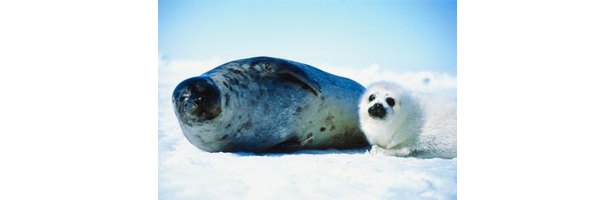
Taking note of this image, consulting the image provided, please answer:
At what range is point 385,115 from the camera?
3400mm

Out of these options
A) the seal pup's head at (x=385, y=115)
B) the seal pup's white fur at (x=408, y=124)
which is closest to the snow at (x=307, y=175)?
the seal pup's white fur at (x=408, y=124)

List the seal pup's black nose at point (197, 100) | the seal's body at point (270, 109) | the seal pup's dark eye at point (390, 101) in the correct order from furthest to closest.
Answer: the seal's body at point (270, 109), the seal pup's dark eye at point (390, 101), the seal pup's black nose at point (197, 100)

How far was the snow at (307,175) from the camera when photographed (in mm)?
2473

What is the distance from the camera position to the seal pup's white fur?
10.5ft

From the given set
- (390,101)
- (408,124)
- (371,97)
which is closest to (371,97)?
(371,97)

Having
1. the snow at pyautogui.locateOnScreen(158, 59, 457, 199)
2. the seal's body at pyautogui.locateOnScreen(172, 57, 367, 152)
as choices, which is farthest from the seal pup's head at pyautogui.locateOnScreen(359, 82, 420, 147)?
the snow at pyautogui.locateOnScreen(158, 59, 457, 199)

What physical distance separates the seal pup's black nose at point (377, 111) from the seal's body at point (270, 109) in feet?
0.63

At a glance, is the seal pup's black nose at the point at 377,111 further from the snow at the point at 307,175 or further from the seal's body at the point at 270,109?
the snow at the point at 307,175

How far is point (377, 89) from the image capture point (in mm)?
3055

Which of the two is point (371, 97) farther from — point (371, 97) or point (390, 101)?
point (390, 101)

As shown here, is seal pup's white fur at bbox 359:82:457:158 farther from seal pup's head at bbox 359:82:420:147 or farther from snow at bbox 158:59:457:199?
snow at bbox 158:59:457:199

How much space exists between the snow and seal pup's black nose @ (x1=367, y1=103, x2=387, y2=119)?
0.40 meters

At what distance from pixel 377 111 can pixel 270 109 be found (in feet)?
2.50

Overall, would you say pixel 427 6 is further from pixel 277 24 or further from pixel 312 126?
pixel 312 126
